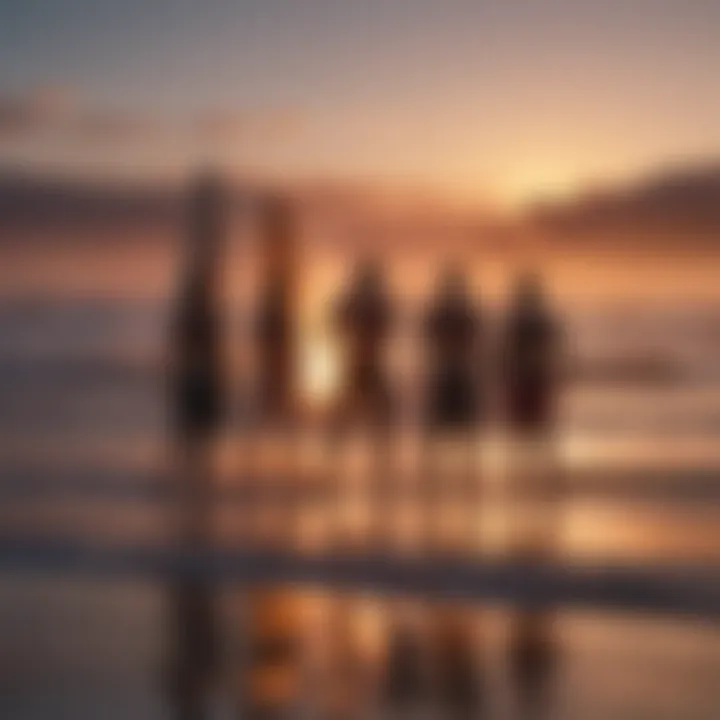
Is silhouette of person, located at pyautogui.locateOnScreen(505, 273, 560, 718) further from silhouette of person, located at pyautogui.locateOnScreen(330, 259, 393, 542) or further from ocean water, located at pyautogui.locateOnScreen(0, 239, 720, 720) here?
silhouette of person, located at pyautogui.locateOnScreen(330, 259, 393, 542)

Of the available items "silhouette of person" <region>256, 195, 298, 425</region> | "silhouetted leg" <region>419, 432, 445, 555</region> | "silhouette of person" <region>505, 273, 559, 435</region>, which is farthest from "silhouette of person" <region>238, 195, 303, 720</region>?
"silhouette of person" <region>505, 273, 559, 435</region>

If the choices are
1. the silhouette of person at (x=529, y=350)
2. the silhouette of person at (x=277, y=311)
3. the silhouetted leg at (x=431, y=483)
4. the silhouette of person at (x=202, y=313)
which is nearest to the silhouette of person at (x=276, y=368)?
the silhouette of person at (x=277, y=311)

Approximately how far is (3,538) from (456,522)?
1337 millimetres

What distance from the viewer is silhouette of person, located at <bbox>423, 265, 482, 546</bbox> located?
181 inches

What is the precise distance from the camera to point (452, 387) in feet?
15.3

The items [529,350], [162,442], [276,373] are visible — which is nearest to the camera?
[529,350]

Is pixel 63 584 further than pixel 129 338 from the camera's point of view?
No

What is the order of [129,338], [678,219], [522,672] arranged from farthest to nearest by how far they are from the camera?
1. [129,338]
2. [678,219]
3. [522,672]

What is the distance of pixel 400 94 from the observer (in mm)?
4484

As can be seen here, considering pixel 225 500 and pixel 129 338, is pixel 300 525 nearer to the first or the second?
pixel 225 500

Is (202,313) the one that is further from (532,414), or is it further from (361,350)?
(532,414)

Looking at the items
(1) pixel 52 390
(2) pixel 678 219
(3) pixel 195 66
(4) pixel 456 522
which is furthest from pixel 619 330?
(1) pixel 52 390

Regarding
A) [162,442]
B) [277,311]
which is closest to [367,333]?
[277,311]

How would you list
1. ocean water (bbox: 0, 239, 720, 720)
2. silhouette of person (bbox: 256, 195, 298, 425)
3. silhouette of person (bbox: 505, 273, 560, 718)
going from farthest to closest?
1. silhouette of person (bbox: 256, 195, 298, 425)
2. silhouette of person (bbox: 505, 273, 560, 718)
3. ocean water (bbox: 0, 239, 720, 720)
